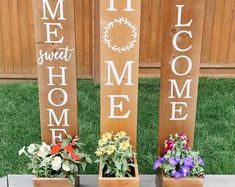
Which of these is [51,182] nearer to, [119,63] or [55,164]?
[55,164]

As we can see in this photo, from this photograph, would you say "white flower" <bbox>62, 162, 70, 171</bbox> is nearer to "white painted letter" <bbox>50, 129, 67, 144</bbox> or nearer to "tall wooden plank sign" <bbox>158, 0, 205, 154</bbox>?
"white painted letter" <bbox>50, 129, 67, 144</bbox>

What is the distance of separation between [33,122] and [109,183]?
1.89 meters

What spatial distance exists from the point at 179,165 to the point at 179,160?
0.15 ft

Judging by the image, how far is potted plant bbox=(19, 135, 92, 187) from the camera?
279cm

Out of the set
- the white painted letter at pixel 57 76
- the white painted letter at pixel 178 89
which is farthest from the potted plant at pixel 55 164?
the white painted letter at pixel 178 89

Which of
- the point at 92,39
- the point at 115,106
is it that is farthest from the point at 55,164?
the point at 92,39

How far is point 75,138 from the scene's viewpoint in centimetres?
299

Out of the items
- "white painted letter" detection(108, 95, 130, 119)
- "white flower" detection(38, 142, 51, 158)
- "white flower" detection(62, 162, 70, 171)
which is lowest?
"white flower" detection(62, 162, 70, 171)

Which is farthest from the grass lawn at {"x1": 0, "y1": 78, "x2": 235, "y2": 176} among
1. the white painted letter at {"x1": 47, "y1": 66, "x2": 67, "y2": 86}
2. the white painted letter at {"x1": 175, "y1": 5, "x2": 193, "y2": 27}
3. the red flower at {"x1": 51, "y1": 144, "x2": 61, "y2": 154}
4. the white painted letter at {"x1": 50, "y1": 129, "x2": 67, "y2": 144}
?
the white painted letter at {"x1": 175, "y1": 5, "x2": 193, "y2": 27}

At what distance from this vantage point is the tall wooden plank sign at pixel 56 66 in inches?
106

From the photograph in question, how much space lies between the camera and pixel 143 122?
4414mm

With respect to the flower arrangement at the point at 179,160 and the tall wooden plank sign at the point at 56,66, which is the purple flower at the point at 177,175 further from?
the tall wooden plank sign at the point at 56,66

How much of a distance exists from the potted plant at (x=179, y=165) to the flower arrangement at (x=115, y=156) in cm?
23

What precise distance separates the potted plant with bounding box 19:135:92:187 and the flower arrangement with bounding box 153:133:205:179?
1.80 ft
